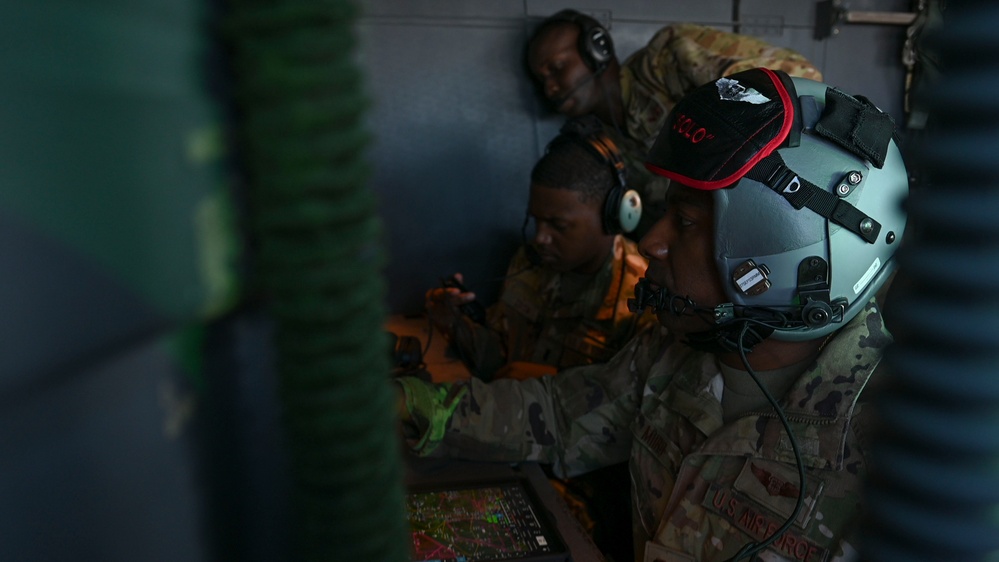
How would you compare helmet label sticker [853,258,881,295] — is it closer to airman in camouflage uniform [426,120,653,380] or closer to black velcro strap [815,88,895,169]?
black velcro strap [815,88,895,169]

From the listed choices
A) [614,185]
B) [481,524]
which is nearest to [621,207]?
[614,185]

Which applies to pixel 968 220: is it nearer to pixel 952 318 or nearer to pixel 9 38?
pixel 952 318

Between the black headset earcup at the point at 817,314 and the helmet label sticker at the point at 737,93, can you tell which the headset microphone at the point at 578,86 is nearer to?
the helmet label sticker at the point at 737,93

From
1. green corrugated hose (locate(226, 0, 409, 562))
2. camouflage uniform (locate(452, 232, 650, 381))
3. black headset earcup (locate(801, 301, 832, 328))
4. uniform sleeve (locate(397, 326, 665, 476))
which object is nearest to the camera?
green corrugated hose (locate(226, 0, 409, 562))

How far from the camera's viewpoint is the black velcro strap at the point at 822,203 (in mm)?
1052

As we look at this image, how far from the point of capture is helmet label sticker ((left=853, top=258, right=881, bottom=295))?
3.55 ft

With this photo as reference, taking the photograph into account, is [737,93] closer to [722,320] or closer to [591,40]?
[722,320]

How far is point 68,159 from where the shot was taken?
185 millimetres

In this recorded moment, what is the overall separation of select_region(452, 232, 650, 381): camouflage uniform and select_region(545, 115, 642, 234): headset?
0.09 metres

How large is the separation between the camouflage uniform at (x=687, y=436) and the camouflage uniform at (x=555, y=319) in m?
Result: 0.53

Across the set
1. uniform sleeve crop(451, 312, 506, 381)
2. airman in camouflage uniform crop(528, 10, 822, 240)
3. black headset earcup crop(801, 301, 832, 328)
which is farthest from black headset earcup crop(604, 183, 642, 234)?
black headset earcup crop(801, 301, 832, 328)

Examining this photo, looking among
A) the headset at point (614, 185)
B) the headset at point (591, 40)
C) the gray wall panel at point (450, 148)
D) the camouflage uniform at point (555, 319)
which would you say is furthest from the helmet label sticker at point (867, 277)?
the gray wall panel at point (450, 148)

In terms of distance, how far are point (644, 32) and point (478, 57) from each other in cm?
65

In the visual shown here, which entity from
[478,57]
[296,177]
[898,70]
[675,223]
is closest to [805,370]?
[675,223]
